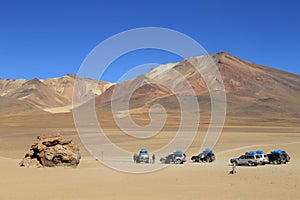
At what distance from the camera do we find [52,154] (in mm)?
28188

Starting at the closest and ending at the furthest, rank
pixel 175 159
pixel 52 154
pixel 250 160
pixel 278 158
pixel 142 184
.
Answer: pixel 142 184, pixel 52 154, pixel 250 160, pixel 278 158, pixel 175 159

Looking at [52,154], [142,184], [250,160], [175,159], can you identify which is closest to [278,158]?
[250,160]

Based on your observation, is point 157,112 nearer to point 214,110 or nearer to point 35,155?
point 214,110

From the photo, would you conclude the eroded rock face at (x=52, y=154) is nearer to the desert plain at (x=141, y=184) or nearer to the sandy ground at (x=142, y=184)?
the desert plain at (x=141, y=184)

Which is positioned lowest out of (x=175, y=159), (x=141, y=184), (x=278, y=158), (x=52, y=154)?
(x=141, y=184)

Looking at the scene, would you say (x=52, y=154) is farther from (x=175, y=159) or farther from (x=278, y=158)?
(x=278, y=158)

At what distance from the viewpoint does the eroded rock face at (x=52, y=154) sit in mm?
28203

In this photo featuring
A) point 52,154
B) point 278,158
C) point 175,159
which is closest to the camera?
point 52,154

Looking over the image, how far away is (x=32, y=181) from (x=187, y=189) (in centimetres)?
873

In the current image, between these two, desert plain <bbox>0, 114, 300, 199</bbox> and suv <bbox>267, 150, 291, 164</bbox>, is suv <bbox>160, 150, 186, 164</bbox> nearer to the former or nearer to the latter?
suv <bbox>267, 150, 291, 164</bbox>

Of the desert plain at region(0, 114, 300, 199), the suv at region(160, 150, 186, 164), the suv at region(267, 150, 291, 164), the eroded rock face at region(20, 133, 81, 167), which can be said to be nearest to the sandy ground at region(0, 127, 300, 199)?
the desert plain at region(0, 114, 300, 199)

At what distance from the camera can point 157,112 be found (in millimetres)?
191000

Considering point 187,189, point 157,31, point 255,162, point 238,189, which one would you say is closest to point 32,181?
point 187,189

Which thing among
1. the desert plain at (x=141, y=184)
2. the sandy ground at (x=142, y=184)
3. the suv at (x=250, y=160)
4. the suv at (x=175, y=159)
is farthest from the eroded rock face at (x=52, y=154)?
the suv at (x=250, y=160)
